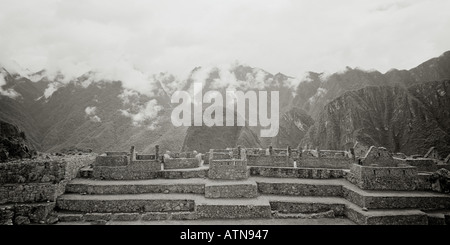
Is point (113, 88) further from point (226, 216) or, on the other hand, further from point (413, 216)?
point (413, 216)

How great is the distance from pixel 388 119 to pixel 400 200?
11634 cm

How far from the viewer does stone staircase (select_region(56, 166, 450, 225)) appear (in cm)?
1714

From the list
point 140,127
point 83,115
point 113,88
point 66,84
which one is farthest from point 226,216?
point 66,84

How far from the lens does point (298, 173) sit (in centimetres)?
2200

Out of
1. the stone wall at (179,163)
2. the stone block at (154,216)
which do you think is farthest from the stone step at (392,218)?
the stone wall at (179,163)

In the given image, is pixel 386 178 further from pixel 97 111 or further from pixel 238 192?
pixel 97 111

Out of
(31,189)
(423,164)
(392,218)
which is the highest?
(423,164)

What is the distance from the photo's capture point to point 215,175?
20.8 m

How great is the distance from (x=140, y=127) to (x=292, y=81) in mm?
125256

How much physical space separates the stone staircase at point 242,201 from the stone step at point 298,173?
2.27 feet

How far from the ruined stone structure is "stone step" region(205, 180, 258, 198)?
0.22 feet

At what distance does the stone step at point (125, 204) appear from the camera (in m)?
18.0

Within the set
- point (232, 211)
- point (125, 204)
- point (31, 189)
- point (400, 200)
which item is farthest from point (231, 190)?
point (31, 189)

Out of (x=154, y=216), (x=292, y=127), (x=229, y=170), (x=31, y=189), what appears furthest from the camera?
(x=292, y=127)
